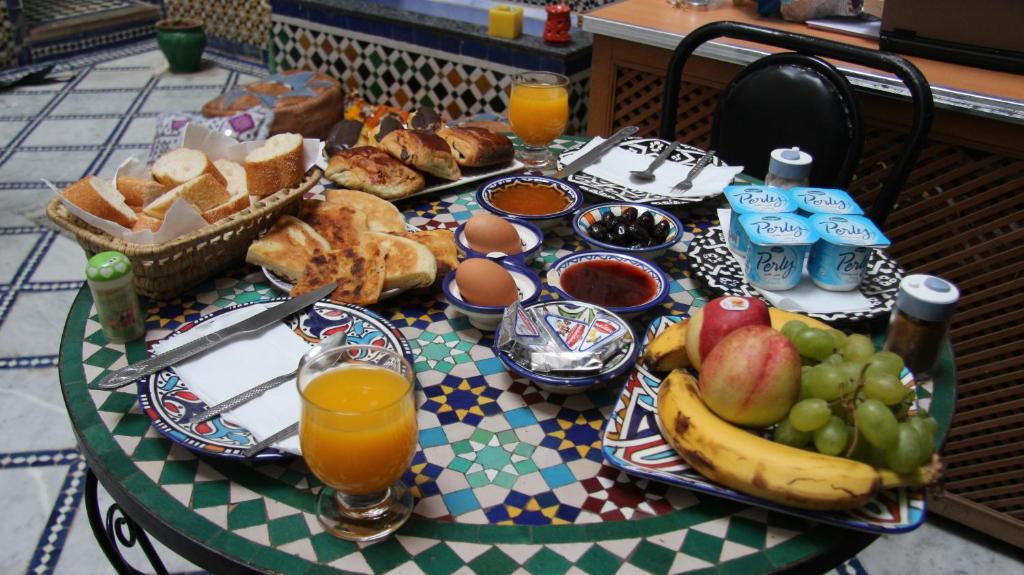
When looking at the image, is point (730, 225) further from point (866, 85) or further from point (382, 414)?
point (866, 85)

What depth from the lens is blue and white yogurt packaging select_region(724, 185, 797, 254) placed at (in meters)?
1.44

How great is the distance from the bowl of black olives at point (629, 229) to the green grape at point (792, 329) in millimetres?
431

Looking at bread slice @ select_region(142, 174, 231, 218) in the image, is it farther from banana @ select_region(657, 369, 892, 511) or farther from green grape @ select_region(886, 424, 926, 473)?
green grape @ select_region(886, 424, 926, 473)

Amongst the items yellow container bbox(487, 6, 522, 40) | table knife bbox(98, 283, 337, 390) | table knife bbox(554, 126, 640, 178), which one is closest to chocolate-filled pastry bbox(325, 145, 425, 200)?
table knife bbox(554, 126, 640, 178)

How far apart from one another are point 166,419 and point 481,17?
11.8 ft

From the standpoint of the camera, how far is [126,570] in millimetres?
1511

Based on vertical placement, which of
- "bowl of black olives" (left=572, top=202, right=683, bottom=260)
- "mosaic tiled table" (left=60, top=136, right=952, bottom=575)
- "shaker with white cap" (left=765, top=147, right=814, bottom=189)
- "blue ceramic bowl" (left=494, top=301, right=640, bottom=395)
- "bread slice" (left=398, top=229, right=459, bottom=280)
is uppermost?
"shaker with white cap" (left=765, top=147, right=814, bottom=189)

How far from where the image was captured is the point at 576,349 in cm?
120

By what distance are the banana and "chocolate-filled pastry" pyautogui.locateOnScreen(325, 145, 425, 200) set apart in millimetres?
972

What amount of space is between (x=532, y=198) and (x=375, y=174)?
37 centimetres

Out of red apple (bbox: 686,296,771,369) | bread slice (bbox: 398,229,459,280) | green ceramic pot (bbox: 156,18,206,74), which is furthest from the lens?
green ceramic pot (bbox: 156,18,206,74)

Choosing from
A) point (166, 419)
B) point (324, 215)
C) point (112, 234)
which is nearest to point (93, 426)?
point (166, 419)

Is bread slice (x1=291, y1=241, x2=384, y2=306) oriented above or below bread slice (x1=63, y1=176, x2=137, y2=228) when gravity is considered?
below

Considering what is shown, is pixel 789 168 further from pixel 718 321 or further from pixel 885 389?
pixel 885 389
